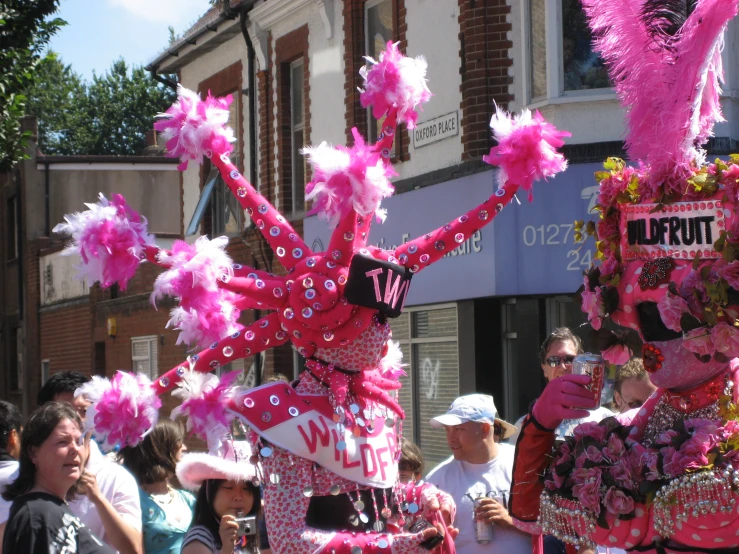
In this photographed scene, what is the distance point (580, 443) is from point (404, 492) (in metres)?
0.97

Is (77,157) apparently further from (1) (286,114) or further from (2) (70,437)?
(2) (70,437)

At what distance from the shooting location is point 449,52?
1207 cm

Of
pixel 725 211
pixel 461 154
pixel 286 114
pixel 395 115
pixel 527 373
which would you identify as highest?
pixel 286 114

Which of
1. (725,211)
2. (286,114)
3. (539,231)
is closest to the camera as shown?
(725,211)

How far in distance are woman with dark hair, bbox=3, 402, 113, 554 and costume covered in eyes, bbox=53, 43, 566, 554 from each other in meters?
0.59

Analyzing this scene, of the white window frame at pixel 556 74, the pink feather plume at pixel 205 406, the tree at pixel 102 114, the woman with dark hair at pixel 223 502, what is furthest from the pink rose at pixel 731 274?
the tree at pixel 102 114

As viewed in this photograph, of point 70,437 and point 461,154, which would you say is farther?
point 461,154

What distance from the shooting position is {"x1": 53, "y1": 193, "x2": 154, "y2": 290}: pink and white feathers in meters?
3.89

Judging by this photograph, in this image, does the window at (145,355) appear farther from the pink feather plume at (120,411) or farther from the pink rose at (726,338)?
the pink rose at (726,338)

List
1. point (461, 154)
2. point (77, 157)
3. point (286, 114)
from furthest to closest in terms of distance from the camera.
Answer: point (77, 157) < point (286, 114) < point (461, 154)

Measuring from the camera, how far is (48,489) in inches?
174

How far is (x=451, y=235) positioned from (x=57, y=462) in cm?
177

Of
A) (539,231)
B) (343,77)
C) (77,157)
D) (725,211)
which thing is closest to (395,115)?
(725,211)

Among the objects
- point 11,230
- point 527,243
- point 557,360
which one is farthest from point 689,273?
point 11,230
